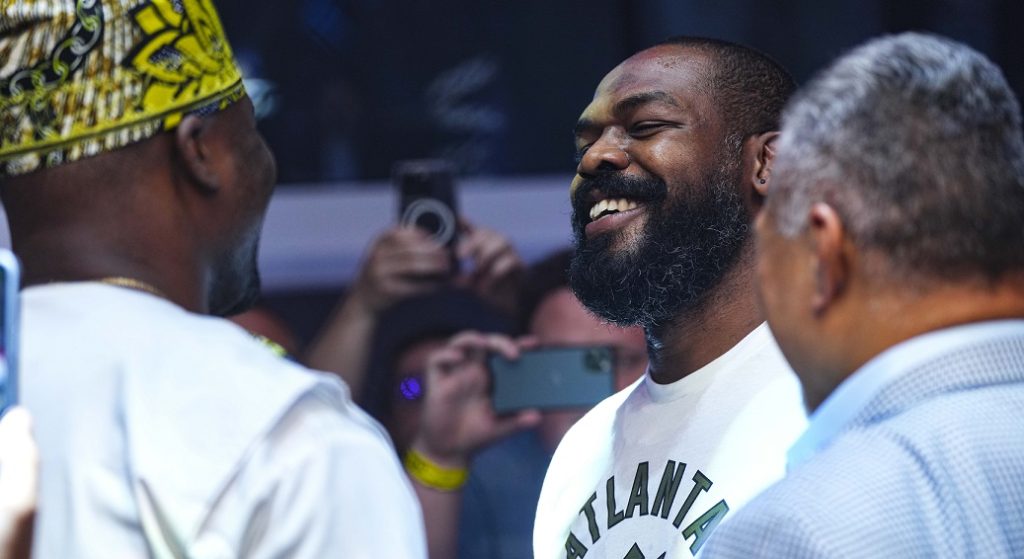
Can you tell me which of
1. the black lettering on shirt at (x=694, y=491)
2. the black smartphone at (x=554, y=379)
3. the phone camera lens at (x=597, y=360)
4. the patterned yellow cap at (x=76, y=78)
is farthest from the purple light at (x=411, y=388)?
the patterned yellow cap at (x=76, y=78)

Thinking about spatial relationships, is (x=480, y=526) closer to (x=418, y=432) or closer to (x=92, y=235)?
(x=418, y=432)

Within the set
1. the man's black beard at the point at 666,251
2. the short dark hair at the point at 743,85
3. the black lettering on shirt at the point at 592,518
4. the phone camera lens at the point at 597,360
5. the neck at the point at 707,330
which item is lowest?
the phone camera lens at the point at 597,360

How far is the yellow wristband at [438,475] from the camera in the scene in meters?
3.13

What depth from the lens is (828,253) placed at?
1181mm

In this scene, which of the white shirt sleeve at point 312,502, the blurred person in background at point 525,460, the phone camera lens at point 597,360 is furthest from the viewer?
the blurred person in background at point 525,460

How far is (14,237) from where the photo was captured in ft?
4.87

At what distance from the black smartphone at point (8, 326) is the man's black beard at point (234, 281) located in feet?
1.19

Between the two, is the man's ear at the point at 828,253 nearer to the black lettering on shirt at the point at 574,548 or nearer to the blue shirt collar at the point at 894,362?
the blue shirt collar at the point at 894,362

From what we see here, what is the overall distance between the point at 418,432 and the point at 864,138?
2.15 meters

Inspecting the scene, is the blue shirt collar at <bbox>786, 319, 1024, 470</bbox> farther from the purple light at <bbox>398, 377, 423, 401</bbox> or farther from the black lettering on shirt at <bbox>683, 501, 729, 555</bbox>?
the purple light at <bbox>398, 377, 423, 401</bbox>

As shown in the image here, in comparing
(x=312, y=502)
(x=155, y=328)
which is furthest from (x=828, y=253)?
(x=155, y=328)

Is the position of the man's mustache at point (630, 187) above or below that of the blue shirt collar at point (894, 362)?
below

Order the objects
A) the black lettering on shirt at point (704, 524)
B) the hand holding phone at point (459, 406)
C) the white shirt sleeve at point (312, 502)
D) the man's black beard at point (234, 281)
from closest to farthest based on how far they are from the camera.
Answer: the white shirt sleeve at point (312, 502) → the man's black beard at point (234, 281) → the black lettering on shirt at point (704, 524) → the hand holding phone at point (459, 406)

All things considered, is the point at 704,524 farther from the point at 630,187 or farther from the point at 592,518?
the point at 630,187
